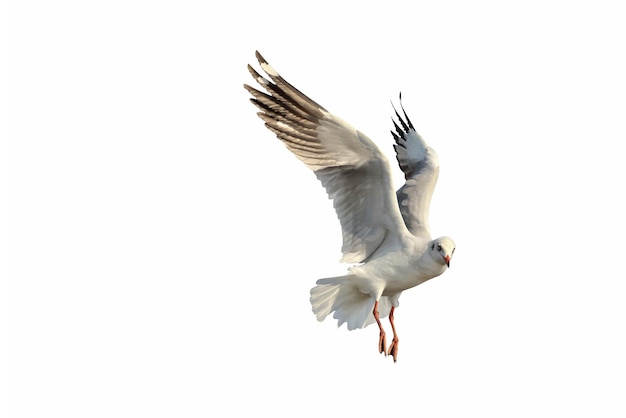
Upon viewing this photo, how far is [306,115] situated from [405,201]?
4.38 ft

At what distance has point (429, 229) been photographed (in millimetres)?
11367

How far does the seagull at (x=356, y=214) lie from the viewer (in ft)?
35.4

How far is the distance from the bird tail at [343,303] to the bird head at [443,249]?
880 millimetres

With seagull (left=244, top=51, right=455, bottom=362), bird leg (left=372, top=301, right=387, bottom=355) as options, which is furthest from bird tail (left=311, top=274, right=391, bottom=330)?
bird leg (left=372, top=301, right=387, bottom=355)

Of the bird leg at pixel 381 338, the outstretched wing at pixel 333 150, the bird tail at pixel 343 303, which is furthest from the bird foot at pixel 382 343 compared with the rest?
the outstretched wing at pixel 333 150

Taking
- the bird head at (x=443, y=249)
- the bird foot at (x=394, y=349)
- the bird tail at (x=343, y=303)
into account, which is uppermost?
the bird head at (x=443, y=249)

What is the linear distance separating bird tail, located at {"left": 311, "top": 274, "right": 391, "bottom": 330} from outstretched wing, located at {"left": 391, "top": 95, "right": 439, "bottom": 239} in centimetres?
76

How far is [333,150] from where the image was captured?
10.9 m

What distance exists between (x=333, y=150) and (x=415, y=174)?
1278 mm

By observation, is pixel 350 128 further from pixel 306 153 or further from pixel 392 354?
pixel 392 354

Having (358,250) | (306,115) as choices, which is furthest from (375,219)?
(306,115)

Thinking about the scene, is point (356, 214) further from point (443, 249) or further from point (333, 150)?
point (443, 249)

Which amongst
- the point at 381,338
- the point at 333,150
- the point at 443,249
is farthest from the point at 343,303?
the point at 333,150

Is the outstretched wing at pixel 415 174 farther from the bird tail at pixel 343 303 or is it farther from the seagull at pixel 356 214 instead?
the bird tail at pixel 343 303
